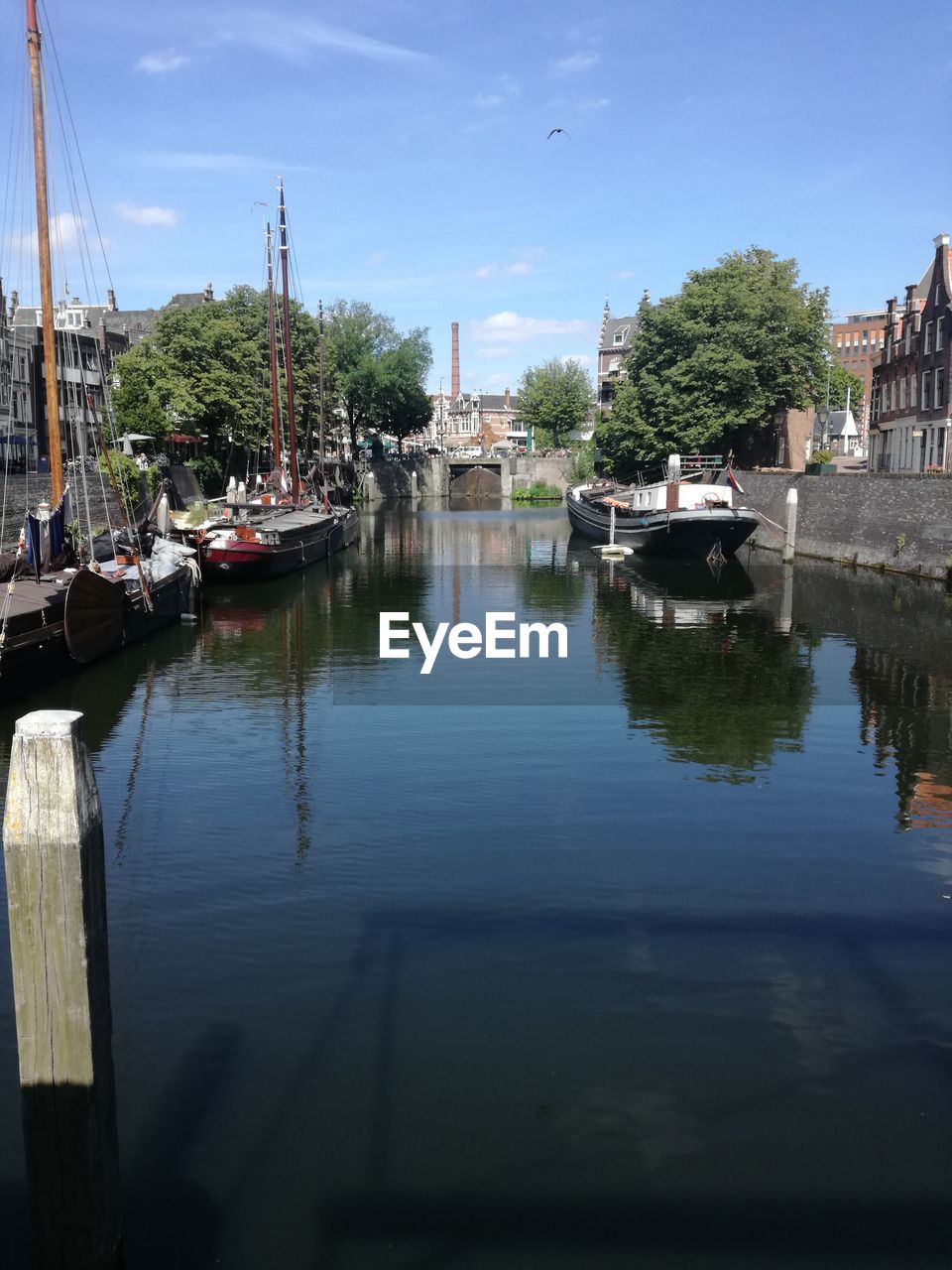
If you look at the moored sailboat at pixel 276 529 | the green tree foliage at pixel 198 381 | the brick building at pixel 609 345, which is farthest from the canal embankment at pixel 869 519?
the brick building at pixel 609 345

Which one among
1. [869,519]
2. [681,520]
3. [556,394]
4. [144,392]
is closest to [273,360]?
A: [144,392]

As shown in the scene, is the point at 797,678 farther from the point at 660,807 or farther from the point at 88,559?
the point at 88,559

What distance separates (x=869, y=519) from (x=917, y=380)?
19725 mm

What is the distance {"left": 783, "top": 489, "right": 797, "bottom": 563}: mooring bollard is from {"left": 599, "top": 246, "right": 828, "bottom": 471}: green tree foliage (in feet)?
55.7

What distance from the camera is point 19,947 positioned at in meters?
4.52

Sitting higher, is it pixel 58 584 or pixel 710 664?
pixel 58 584

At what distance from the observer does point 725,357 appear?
195ft

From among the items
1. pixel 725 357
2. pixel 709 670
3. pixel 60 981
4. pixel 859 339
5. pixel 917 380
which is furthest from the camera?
pixel 859 339

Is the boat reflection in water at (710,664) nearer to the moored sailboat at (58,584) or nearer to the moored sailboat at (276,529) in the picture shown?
the moored sailboat at (58,584)

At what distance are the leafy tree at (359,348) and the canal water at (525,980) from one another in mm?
78265

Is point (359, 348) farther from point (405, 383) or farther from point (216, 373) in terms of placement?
point (216, 373)

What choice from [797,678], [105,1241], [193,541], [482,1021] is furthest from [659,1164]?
[193,541]

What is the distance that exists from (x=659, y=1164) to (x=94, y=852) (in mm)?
3793

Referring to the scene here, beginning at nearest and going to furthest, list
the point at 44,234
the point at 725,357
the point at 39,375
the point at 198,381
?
the point at 44,234
the point at 725,357
the point at 198,381
the point at 39,375
